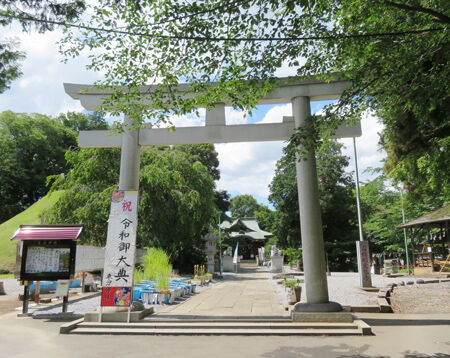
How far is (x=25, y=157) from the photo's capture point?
34.9 meters

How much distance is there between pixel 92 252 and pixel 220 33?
32.9 feet

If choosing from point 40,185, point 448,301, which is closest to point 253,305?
point 448,301

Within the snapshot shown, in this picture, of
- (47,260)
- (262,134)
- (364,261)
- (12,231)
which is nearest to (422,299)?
(364,261)

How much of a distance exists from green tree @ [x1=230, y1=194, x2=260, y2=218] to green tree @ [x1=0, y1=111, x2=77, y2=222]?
30.4m

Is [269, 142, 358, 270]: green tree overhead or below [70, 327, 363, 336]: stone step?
overhead

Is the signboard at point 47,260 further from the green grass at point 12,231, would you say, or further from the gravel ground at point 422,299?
the green grass at point 12,231

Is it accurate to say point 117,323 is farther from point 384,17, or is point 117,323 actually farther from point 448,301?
point 448,301

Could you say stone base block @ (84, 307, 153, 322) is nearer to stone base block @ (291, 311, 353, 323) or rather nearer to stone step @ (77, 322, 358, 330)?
stone step @ (77, 322, 358, 330)

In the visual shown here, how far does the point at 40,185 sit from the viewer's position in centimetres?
3488

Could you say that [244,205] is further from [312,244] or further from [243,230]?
[312,244]

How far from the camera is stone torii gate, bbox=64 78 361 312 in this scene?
667 centimetres

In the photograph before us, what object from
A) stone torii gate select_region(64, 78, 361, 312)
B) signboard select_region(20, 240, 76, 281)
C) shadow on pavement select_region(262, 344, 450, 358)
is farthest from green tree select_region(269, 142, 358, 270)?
shadow on pavement select_region(262, 344, 450, 358)

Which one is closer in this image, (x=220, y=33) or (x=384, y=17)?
(x=220, y=33)

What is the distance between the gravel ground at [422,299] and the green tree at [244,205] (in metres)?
44.5
